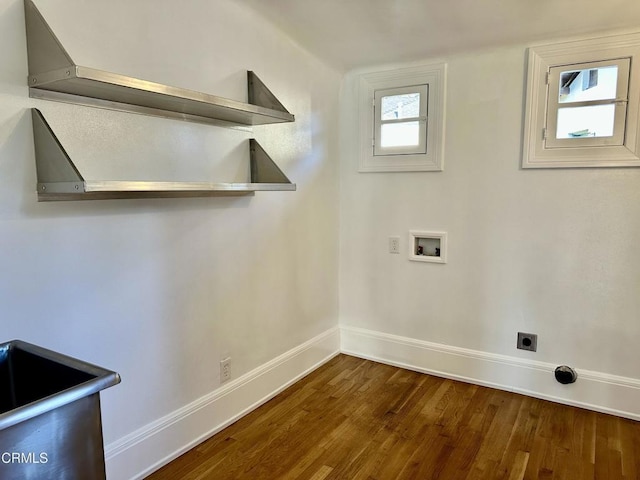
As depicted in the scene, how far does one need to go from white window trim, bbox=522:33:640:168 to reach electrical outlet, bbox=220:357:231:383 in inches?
78.3

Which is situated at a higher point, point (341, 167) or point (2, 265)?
point (341, 167)

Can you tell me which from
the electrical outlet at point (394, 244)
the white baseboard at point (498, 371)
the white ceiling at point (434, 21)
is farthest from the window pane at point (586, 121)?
the white baseboard at point (498, 371)

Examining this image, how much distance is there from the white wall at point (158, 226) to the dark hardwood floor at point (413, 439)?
0.28 meters

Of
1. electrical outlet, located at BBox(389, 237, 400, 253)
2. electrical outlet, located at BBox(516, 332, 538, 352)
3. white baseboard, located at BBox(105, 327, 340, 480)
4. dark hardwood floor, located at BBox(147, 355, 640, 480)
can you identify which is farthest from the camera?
electrical outlet, located at BBox(389, 237, 400, 253)

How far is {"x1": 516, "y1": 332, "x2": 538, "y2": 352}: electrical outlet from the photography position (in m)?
2.62

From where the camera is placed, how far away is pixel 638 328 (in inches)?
93.5

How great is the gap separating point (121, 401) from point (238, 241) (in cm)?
92

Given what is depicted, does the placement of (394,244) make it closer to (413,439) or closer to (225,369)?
(413,439)

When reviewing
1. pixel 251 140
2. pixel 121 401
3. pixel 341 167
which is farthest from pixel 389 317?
pixel 121 401

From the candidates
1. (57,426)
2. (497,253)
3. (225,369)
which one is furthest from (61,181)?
(497,253)

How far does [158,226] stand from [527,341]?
217 cm

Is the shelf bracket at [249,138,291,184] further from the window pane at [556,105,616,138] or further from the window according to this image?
the window pane at [556,105,616,138]

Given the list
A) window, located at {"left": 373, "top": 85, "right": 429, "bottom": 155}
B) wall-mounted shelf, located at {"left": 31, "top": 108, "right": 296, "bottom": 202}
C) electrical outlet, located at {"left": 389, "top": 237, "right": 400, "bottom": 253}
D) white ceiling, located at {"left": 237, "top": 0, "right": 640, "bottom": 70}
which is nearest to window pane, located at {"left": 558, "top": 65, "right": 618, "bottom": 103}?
white ceiling, located at {"left": 237, "top": 0, "right": 640, "bottom": 70}

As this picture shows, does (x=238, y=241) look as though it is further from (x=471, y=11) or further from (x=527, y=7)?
(x=527, y=7)
